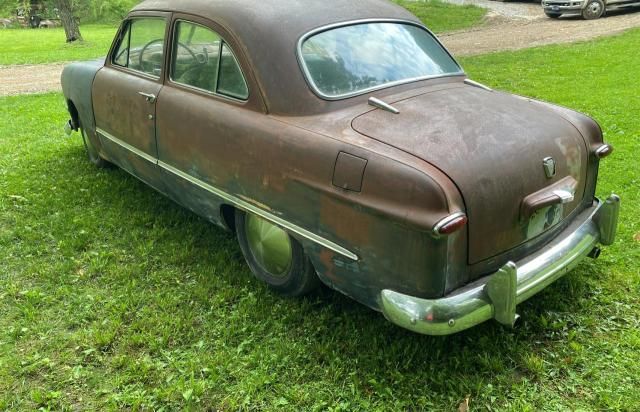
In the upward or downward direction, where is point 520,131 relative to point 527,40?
upward

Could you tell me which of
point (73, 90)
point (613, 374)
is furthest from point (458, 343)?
point (73, 90)

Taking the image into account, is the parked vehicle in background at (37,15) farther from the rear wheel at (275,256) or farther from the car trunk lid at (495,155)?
the car trunk lid at (495,155)

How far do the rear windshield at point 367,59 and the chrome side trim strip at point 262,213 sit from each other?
76cm

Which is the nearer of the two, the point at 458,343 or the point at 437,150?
the point at 437,150

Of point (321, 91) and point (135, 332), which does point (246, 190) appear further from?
point (135, 332)

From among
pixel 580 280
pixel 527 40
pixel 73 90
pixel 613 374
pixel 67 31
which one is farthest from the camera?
pixel 67 31

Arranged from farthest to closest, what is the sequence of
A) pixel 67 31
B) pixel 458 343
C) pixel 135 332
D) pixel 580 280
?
1. pixel 67 31
2. pixel 580 280
3. pixel 135 332
4. pixel 458 343

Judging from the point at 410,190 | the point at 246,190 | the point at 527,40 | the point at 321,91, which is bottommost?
the point at 527,40

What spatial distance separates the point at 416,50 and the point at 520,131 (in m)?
1.15

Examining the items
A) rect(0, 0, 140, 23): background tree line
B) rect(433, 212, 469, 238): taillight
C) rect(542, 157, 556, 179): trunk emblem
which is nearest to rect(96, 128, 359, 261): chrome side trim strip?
rect(433, 212, 469, 238): taillight

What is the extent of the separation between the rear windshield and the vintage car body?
34mm

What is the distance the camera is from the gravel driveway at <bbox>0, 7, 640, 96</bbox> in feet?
39.9

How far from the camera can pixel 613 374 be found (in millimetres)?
2852

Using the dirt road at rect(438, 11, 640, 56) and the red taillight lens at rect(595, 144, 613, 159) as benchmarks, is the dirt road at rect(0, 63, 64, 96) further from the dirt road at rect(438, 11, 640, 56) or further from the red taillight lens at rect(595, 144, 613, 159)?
the red taillight lens at rect(595, 144, 613, 159)
